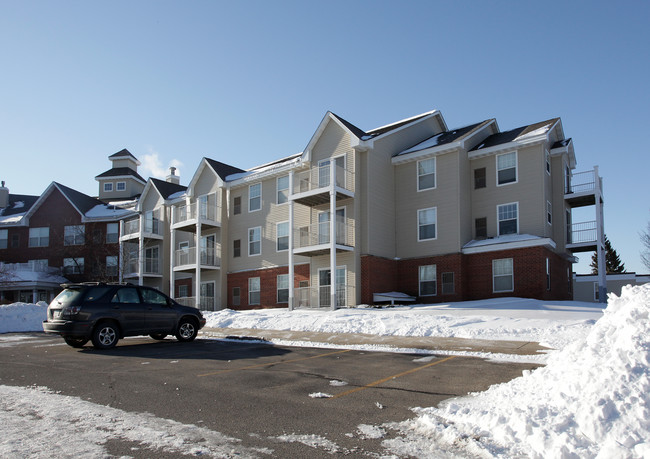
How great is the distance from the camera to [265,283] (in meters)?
30.8

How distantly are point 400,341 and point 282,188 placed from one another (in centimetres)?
1734

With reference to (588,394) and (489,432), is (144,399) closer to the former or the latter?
(489,432)

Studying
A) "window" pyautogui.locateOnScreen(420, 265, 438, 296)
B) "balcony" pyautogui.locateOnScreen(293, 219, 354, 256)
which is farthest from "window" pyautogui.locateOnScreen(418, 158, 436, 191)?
"balcony" pyautogui.locateOnScreen(293, 219, 354, 256)

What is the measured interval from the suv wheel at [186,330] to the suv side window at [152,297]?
0.82 m

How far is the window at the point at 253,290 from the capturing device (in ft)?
103

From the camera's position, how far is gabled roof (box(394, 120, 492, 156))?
27.3 meters

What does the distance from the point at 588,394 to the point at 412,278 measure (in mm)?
21599

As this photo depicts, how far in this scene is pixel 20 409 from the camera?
7.20m

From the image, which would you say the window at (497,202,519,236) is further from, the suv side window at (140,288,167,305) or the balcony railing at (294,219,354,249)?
the suv side window at (140,288,167,305)

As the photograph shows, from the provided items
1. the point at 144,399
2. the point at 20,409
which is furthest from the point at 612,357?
the point at 20,409

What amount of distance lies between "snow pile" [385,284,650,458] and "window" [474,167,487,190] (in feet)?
66.9

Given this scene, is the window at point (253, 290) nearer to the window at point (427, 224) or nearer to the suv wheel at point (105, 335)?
the window at point (427, 224)

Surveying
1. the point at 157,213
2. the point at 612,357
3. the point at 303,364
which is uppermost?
the point at 157,213

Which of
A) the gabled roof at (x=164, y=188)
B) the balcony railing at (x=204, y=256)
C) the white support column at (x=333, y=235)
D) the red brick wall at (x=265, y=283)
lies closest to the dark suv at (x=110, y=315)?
the white support column at (x=333, y=235)
